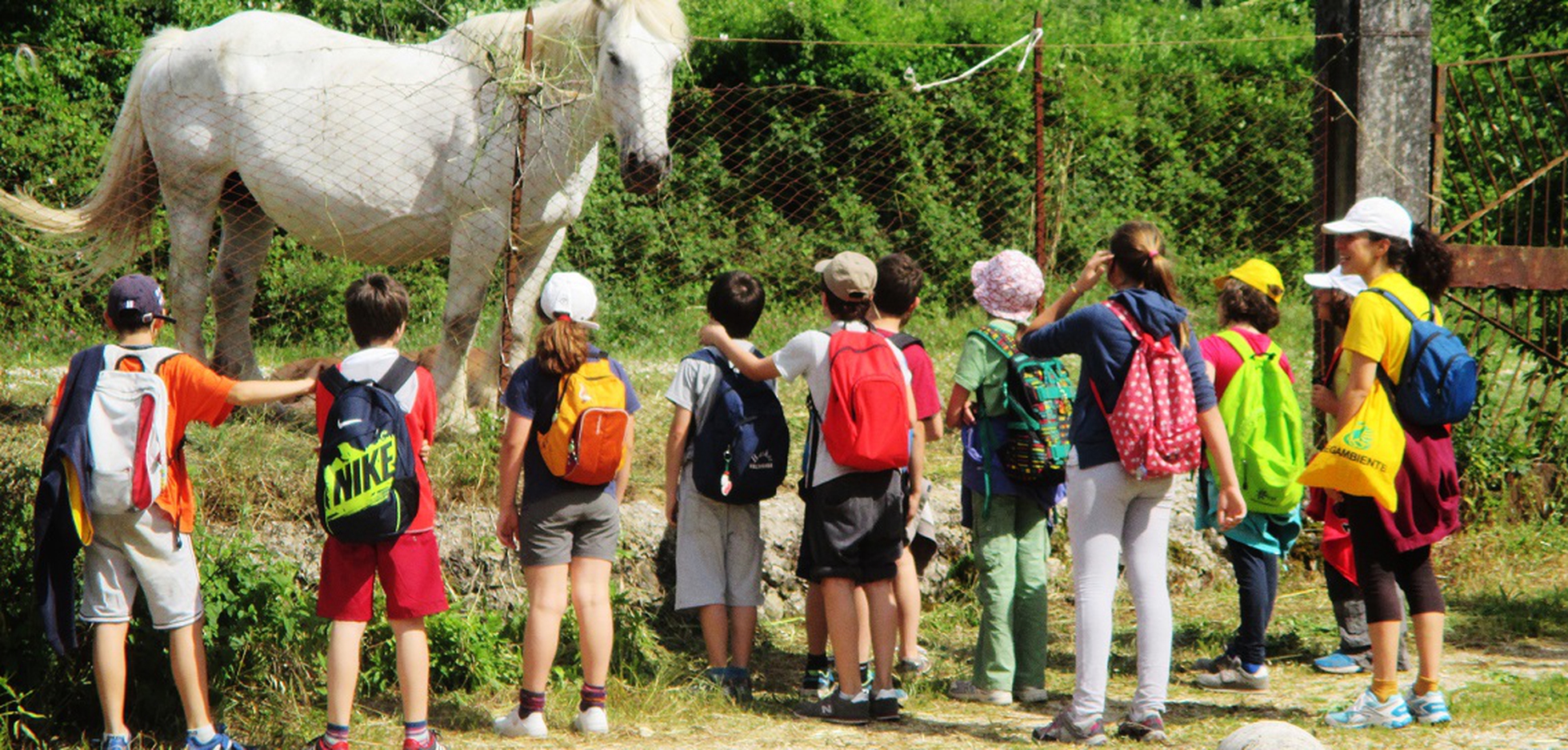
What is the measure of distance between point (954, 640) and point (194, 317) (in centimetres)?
406

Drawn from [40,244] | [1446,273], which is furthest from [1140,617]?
[40,244]

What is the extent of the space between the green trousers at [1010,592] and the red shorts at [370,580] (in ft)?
6.18

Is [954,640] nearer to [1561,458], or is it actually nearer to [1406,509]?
[1406,509]

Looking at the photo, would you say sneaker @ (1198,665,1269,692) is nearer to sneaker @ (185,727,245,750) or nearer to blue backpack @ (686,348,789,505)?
blue backpack @ (686,348,789,505)

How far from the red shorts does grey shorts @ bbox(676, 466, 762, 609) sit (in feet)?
3.42

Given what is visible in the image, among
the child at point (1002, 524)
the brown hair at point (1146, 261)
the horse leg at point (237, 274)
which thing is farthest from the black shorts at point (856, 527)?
the horse leg at point (237, 274)

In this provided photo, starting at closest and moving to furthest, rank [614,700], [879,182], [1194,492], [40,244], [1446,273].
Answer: [1446,273] < [614,700] < [1194,492] < [40,244] < [879,182]

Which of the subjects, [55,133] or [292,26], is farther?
[55,133]

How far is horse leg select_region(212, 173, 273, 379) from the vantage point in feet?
23.7

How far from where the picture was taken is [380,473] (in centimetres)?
405

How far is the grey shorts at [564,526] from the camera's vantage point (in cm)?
449

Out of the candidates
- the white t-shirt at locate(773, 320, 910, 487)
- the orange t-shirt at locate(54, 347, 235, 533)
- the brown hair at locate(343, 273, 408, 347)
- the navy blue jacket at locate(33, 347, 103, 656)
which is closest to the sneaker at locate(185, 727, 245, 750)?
the navy blue jacket at locate(33, 347, 103, 656)

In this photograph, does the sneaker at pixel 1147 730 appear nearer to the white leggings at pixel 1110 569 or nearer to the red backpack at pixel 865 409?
the white leggings at pixel 1110 569

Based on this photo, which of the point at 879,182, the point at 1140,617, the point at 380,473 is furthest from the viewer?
the point at 879,182
